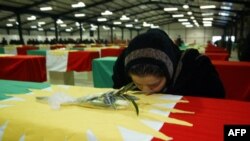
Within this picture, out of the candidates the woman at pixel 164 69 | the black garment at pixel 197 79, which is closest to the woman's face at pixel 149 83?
the woman at pixel 164 69

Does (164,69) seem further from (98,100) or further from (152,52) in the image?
(98,100)

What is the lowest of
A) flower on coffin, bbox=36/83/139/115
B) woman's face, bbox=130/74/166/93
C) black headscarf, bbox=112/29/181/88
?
flower on coffin, bbox=36/83/139/115

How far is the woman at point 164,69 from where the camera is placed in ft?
3.31

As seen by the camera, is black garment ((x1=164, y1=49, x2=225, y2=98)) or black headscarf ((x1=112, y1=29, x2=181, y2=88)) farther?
black garment ((x1=164, y1=49, x2=225, y2=98))

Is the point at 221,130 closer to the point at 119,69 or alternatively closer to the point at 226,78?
the point at 119,69

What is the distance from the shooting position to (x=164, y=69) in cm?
100

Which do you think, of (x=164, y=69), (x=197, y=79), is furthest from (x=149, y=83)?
(x=197, y=79)

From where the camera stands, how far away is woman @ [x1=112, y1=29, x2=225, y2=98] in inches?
39.7

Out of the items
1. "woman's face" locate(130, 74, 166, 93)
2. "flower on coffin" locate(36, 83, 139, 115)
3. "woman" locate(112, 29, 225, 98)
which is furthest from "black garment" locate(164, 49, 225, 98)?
"flower on coffin" locate(36, 83, 139, 115)

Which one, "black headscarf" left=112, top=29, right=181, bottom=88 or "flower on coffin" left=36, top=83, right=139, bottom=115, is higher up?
"black headscarf" left=112, top=29, right=181, bottom=88

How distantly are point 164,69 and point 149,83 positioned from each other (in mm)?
99

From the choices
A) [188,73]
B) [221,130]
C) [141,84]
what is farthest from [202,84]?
[221,130]

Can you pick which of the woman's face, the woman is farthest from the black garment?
the woman's face

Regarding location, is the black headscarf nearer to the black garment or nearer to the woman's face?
the woman's face
